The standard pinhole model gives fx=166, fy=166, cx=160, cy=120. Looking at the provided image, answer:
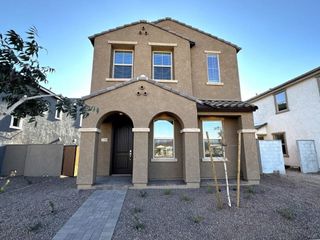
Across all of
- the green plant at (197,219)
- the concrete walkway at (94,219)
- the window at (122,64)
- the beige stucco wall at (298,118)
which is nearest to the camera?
the concrete walkway at (94,219)

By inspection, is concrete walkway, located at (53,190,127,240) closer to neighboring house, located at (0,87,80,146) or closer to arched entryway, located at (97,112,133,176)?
arched entryway, located at (97,112,133,176)

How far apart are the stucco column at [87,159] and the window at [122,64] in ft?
13.3

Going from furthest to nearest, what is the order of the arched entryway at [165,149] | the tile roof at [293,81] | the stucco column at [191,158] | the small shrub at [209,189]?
the tile roof at [293,81] < the arched entryway at [165,149] < the stucco column at [191,158] < the small shrub at [209,189]

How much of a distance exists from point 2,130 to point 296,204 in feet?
54.4

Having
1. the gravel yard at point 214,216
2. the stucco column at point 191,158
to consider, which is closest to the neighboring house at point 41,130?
the stucco column at point 191,158

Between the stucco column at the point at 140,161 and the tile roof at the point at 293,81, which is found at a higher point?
the tile roof at the point at 293,81

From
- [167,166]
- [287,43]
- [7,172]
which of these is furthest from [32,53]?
[287,43]

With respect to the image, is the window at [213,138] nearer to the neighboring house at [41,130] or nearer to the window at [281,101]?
the neighboring house at [41,130]

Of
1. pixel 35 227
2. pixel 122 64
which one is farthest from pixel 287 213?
pixel 122 64

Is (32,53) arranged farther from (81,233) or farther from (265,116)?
(265,116)

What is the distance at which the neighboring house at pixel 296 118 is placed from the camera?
12039 millimetres

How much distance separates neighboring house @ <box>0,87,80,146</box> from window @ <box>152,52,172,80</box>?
19.8 ft

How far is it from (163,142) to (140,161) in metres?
2.10

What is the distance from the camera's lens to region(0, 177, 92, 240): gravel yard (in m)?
3.73
